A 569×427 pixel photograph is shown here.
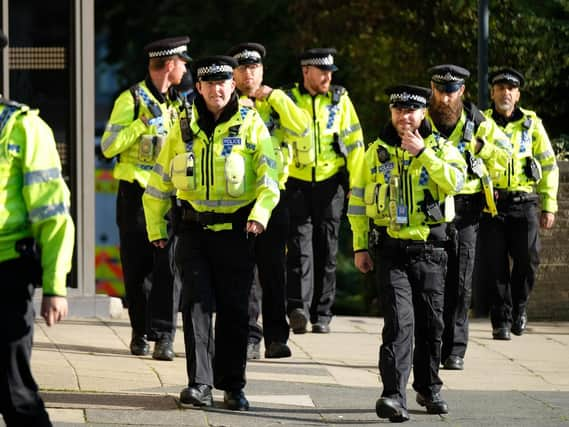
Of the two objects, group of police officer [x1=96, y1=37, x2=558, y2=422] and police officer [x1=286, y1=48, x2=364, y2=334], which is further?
police officer [x1=286, y1=48, x2=364, y2=334]

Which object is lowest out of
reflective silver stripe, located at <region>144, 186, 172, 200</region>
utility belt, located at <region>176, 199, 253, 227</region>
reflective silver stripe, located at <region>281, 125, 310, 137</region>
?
utility belt, located at <region>176, 199, 253, 227</region>

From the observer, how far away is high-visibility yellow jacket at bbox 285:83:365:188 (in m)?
13.2

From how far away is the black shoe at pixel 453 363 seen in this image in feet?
38.2

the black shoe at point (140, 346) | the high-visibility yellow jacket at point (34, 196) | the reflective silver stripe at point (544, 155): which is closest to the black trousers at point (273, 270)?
the black shoe at point (140, 346)

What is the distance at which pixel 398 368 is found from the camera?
940 centimetres

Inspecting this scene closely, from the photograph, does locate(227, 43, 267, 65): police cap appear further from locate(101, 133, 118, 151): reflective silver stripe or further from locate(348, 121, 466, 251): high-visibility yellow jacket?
locate(348, 121, 466, 251): high-visibility yellow jacket

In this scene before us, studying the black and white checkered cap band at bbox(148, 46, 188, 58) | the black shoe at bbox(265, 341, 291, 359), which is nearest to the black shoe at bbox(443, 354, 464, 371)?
the black shoe at bbox(265, 341, 291, 359)

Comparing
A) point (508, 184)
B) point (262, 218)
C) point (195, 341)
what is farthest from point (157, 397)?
point (508, 184)

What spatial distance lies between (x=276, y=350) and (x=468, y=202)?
1658mm

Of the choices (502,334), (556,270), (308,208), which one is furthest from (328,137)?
(556,270)

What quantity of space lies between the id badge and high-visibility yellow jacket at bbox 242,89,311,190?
7.70 ft

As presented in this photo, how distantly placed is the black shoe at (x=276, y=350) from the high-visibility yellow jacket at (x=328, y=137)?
1878 mm

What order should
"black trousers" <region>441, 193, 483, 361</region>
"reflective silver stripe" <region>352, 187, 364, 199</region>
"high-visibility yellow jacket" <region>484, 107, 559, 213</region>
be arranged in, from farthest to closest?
"high-visibility yellow jacket" <region>484, 107, 559, 213</region>
"black trousers" <region>441, 193, 483, 361</region>
"reflective silver stripe" <region>352, 187, 364, 199</region>

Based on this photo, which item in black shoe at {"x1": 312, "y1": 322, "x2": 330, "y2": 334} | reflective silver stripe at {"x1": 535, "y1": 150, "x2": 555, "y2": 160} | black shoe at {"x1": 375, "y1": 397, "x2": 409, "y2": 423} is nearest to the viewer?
black shoe at {"x1": 375, "y1": 397, "x2": 409, "y2": 423}
